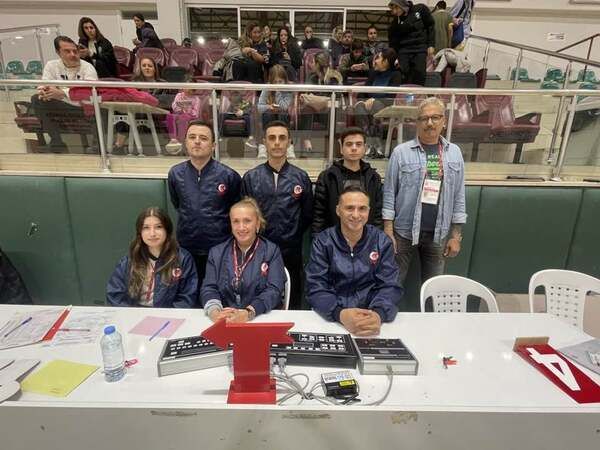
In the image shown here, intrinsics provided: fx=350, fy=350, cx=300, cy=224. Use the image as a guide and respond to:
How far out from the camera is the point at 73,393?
1095 millimetres

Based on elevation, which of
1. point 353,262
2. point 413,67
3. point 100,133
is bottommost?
point 353,262

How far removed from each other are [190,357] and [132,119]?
7.02 feet

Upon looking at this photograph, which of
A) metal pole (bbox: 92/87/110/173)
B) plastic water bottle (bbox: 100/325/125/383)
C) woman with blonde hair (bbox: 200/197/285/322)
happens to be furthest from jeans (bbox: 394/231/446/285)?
metal pole (bbox: 92/87/110/173)

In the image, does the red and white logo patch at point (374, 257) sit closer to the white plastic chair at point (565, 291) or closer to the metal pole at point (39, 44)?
the white plastic chair at point (565, 291)

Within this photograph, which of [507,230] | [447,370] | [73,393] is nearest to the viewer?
[73,393]

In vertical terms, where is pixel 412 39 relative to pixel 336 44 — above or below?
below

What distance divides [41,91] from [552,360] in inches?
138

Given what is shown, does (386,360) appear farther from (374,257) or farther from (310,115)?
(310,115)

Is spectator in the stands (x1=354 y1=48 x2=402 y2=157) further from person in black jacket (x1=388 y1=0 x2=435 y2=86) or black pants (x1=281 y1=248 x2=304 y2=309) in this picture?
person in black jacket (x1=388 y1=0 x2=435 y2=86)

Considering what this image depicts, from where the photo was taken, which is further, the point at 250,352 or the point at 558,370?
the point at 558,370

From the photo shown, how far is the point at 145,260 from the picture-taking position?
1879mm

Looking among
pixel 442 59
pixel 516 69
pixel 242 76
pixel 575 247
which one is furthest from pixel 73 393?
pixel 516 69

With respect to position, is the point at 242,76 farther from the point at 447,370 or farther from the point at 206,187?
the point at 447,370

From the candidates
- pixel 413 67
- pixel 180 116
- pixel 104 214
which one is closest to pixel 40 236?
pixel 104 214
